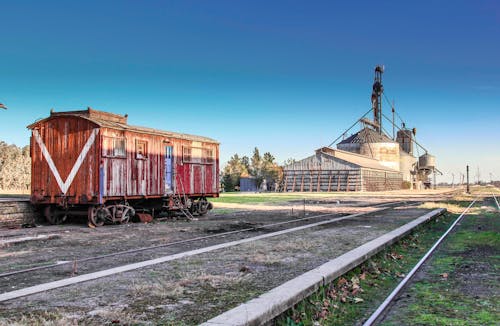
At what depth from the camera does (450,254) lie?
11.3 metres

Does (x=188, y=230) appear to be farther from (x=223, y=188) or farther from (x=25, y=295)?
(x=223, y=188)

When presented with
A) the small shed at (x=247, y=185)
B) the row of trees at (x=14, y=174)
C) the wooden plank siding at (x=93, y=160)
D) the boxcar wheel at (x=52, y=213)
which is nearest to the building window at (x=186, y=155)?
the wooden plank siding at (x=93, y=160)

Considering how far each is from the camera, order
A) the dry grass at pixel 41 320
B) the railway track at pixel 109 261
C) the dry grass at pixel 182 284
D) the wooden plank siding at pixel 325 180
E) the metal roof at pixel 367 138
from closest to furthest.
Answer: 1. the dry grass at pixel 41 320
2. the dry grass at pixel 182 284
3. the railway track at pixel 109 261
4. the wooden plank siding at pixel 325 180
5. the metal roof at pixel 367 138

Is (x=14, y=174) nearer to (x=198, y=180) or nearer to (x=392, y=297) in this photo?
(x=198, y=180)

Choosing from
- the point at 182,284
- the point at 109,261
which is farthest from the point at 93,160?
the point at 182,284

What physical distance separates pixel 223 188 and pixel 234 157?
109 feet

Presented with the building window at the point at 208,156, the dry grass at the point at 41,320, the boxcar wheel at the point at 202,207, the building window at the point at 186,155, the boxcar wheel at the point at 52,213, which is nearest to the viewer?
the dry grass at the point at 41,320

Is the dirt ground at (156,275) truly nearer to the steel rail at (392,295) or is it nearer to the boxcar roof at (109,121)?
the steel rail at (392,295)

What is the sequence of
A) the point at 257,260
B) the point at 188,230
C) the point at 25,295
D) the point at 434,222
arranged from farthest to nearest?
the point at 434,222 → the point at 188,230 → the point at 257,260 → the point at 25,295

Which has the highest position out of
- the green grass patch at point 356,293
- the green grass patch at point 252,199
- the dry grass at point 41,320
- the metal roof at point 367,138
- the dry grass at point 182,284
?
the metal roof at point 367,138

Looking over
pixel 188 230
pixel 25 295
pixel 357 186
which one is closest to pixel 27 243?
pixel 188 230

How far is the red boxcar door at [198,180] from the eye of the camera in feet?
74.5

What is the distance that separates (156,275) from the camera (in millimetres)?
8023

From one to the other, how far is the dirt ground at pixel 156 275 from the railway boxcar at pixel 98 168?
2697mm
